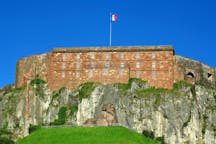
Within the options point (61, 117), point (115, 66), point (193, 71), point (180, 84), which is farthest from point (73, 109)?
point (193, 71)

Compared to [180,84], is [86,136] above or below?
below

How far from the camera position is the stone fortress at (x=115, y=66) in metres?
94.9

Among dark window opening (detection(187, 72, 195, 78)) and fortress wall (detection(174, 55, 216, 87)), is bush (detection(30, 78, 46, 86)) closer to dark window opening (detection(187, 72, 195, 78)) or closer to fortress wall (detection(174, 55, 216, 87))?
fortress wall (detection(174, 55, 216, 87))

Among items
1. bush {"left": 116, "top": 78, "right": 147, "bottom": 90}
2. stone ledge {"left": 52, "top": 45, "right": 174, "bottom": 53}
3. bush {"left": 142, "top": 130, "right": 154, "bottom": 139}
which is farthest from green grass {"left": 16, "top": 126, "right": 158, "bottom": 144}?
stone ledge {"left": 52, "top": 45, "right": 174, "bottom": 53}

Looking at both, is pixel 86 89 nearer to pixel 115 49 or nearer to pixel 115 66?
pixel 115 66

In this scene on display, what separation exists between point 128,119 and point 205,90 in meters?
14.2

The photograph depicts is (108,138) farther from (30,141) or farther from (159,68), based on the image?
(159,68)

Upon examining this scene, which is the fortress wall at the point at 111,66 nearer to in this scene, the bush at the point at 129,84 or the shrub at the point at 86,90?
A: the bush at the point at 129,84

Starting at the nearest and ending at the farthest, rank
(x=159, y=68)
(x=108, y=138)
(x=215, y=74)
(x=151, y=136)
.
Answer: (x=108, y=138) → (x=151, y=136) → (x=159, y=68) → (x=215, y=74)

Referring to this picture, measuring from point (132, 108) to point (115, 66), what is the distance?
24.5 feet

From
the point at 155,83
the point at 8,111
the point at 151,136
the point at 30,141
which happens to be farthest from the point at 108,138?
the point at 8,111

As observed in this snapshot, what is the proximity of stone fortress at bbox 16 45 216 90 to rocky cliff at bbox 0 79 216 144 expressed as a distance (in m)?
1.34

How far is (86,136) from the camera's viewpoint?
7312 centimetres

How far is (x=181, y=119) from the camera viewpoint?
92.1 meters
